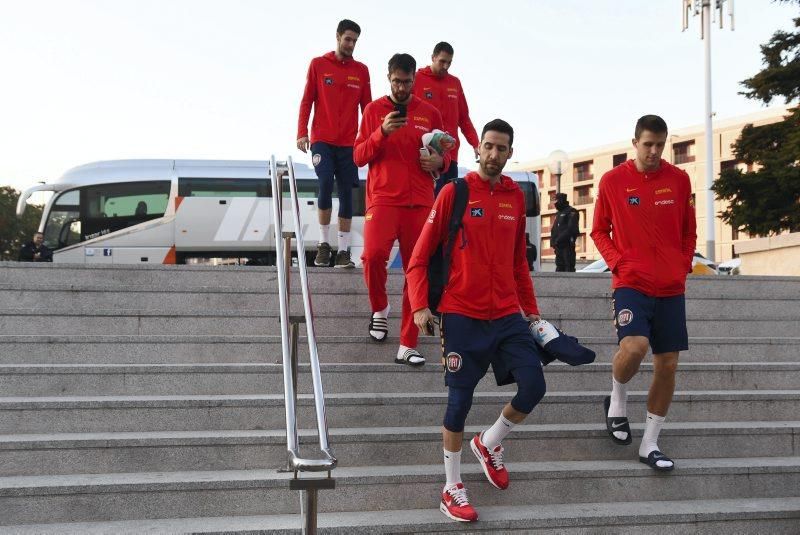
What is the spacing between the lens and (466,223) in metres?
4.08

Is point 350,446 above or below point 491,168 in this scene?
below

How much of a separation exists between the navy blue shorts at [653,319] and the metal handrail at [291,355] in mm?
1800

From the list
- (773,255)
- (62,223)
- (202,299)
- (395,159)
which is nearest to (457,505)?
(395,159)

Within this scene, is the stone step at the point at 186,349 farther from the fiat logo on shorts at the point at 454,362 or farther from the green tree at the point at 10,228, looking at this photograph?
the green tree at the point at 10,228

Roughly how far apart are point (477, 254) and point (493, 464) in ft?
3.62

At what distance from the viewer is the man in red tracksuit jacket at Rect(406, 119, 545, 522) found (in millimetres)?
3967

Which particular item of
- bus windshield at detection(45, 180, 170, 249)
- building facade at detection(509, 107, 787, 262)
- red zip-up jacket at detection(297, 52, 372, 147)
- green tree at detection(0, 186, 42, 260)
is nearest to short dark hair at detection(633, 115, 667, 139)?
red zip-up jacket at detection(297, 52, 372, 147)

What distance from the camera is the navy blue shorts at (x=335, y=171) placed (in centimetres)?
708

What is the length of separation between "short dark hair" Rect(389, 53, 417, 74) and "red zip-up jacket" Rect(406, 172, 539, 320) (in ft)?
4.50

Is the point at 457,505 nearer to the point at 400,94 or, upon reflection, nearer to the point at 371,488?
the point at 371,488

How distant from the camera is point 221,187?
867 inches

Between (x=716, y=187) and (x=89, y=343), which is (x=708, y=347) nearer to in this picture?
(x=89, y=343)

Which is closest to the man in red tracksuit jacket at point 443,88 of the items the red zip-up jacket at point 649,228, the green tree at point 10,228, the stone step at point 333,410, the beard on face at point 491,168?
the red zip-up jacket at point 649,228

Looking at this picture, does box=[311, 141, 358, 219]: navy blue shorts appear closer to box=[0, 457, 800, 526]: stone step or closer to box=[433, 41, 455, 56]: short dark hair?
box=[433, 41, 455, 56]: short dark hair
